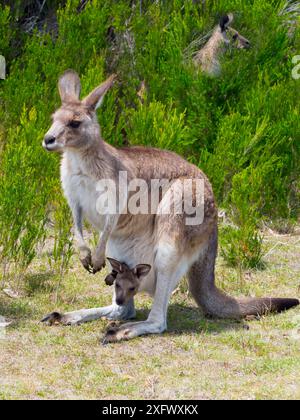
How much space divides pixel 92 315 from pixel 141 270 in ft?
1.47

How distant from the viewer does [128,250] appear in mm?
5586

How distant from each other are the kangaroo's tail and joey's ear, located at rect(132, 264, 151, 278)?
33 centimetres

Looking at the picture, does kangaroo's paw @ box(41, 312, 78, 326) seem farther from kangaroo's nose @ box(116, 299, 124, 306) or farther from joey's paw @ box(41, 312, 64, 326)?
kangaroo's nose @ box(116, 299, 124, 306)

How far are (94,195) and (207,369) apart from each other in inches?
52.0

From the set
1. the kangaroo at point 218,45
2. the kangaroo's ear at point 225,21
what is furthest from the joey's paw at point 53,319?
the kangaroo's ear at point 225,21

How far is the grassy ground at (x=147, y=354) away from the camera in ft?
14.5

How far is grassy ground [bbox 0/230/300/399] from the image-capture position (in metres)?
4.41

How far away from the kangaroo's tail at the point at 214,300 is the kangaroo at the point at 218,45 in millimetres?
2994

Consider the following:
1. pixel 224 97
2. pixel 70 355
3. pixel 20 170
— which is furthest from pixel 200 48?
pixel 70 355

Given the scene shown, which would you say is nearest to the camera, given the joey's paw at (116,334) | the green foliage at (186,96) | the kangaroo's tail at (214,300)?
the joey's paw at (116,334)

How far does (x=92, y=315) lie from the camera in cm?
556

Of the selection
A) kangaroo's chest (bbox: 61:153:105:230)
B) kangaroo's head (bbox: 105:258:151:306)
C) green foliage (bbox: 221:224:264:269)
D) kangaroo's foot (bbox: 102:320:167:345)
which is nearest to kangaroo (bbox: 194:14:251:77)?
green foliage (bbox: 221:224:264:269)

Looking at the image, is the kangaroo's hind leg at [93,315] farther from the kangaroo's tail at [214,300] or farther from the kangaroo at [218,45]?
the kangaroo at [218,45]

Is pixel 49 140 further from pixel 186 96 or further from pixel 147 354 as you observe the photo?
pixel 186 96
